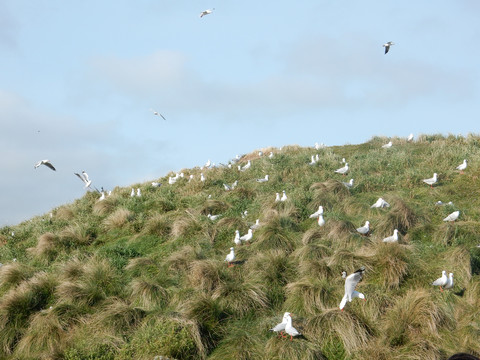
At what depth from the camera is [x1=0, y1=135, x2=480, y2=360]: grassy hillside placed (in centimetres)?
978

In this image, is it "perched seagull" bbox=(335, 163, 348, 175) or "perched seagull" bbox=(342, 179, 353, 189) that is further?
"perched seagull" bbox=(335, 163, 348, 175)

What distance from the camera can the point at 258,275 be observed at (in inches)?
494

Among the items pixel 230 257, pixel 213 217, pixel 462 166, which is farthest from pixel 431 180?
pixel 230 257

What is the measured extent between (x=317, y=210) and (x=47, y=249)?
9.32m

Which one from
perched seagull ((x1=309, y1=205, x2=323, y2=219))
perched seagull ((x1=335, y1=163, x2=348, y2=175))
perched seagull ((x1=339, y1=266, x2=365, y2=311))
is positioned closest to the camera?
perched seagull ((x1=339, y1=266, x2=365, y2=311))

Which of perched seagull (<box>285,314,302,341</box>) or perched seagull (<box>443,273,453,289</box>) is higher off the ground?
perched seagull (<box>443,273,453,289</box>)

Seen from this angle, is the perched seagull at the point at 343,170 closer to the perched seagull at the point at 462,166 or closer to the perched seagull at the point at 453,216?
the perched seagull at the point at 462,166

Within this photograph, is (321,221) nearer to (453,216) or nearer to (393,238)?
(393,238)

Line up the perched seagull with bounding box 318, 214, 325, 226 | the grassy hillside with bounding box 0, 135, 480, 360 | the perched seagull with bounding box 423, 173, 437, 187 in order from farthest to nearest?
the perched seagull with bounding box 423, 173, 437, 187 < the perched seagull with bounding box 318, 214, 325, 226 < the grassy hillside with bounding box 0, 135, 480, 360

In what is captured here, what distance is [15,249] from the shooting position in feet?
63.2

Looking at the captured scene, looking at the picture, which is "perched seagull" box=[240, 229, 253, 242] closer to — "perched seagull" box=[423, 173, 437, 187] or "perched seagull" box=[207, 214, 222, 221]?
"perched seagull" box=[207, 214, 222, 221]

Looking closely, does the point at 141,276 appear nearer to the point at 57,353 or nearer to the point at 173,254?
the point at 173,254

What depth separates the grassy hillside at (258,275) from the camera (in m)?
9.78


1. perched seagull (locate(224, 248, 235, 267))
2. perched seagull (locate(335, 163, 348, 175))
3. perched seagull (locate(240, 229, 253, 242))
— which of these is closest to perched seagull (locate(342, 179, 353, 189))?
perched seagull (locate(335, 163, 348, 175))
